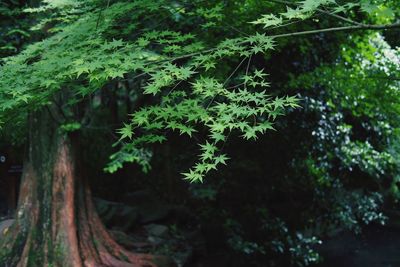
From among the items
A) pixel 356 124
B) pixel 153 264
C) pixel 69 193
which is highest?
pixel 356 124

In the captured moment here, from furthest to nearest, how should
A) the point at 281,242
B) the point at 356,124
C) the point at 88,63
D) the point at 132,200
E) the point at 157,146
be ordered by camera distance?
the point at 157,146 < the point at 132,200 < the point at 356,124 < the point at 281,242 < the point at 88,63

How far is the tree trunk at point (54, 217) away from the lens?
561 cm

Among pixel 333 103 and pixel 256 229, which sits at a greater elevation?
pixel 333 103

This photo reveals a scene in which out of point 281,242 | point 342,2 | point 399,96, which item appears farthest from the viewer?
point 281,242

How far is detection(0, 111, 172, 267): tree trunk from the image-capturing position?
561 cm

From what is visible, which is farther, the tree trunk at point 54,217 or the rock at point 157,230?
the rock at point 157,230

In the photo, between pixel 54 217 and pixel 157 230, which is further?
pixel 157 230

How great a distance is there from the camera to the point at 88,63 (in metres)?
3.21

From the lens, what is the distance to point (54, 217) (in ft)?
18.7

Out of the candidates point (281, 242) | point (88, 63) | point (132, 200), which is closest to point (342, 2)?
point (88, 63)

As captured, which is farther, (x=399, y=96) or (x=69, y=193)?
(x=69, y=193)

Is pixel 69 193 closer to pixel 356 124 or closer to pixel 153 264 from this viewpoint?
pixel 153 264

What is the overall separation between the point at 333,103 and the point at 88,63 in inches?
241

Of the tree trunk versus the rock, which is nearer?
the tree trunk
